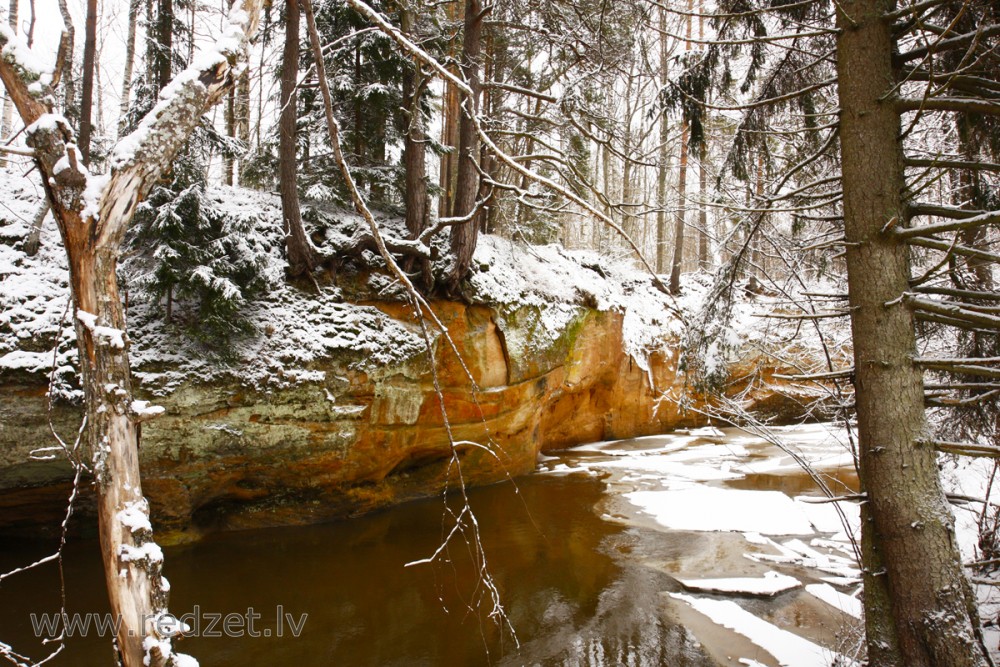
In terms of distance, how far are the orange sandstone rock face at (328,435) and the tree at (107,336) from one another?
3415 mm

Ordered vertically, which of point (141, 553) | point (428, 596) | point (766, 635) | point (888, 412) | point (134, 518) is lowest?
point (428, 596)

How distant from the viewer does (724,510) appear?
26.5 ft

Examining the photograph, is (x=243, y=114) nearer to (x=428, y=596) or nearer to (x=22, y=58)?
(x=428, y=596)

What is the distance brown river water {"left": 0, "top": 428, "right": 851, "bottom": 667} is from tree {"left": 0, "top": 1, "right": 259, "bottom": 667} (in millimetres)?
2388

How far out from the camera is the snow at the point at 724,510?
24.3 ft

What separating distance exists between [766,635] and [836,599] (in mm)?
1157

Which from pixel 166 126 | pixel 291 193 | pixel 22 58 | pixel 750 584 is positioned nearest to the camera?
pixel 22 58

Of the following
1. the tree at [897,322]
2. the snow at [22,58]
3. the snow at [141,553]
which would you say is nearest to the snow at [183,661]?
the snow at [141,553]

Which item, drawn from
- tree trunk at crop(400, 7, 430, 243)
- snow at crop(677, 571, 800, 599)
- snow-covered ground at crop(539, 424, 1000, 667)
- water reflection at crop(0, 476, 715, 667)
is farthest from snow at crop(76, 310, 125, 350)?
tree trunk at crop(400, 7, 430, 243)

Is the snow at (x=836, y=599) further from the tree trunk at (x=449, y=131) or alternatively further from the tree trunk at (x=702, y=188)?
the tree trunk at (x=449, y=131)

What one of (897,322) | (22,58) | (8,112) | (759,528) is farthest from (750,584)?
(8,112)

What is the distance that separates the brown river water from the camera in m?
4.78

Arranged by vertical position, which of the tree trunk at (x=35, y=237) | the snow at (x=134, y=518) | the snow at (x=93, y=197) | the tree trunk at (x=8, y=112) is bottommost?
the snow at (x=134, y=518)

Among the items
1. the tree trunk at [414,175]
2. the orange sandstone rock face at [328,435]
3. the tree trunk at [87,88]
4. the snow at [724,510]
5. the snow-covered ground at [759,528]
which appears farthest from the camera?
the tree trunk at [414,175]
